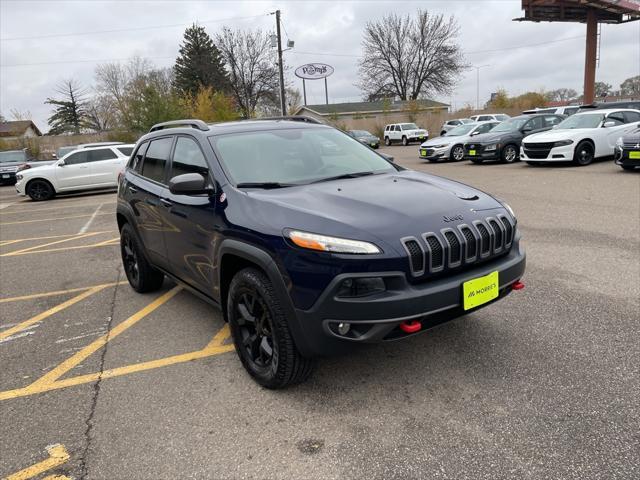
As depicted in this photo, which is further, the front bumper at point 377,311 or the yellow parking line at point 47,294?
the yellow parking line at point 47,294

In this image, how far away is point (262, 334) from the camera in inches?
118

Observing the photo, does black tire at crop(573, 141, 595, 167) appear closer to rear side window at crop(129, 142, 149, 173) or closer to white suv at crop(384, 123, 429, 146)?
rear side window at crop(129, 142, 149, 173)

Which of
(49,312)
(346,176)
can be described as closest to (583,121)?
(346,176)

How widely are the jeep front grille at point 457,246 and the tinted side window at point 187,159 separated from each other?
1711mm

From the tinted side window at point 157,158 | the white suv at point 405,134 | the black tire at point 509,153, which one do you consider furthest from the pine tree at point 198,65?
the tinted side window at point 157,158

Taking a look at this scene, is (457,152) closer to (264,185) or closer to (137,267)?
(137,267)

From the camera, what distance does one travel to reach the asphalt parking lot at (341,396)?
2.36 meters

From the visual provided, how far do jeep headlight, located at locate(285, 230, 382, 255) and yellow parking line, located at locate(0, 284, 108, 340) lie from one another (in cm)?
330

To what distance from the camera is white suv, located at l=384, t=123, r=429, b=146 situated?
35.2m

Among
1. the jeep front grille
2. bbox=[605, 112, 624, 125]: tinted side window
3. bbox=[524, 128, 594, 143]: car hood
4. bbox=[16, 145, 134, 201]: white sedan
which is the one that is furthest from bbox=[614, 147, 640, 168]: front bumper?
bbox=[16, 145, 134, 201]: white sedan

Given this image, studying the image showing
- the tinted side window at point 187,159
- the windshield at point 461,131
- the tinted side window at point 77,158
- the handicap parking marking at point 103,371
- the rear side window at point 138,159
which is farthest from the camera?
the windshield at point 461,131

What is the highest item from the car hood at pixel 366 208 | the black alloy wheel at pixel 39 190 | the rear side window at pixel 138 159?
the rear side window at pixel 138 159

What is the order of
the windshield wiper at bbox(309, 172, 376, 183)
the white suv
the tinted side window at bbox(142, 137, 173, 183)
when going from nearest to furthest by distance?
1. the windshield wiper at bbox(309, 172, 376, 183)
2. the tinted side window at bbox(142, 137, 173, 183)
3. the white suv

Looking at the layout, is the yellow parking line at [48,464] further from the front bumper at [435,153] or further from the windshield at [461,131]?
the windshield at [461,131]
